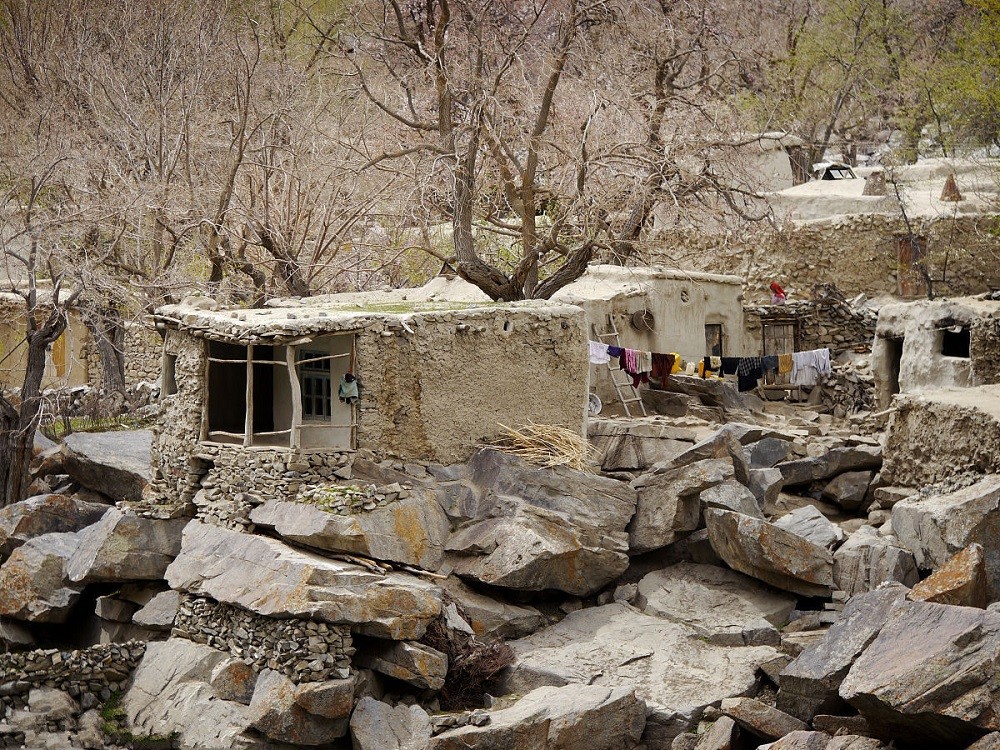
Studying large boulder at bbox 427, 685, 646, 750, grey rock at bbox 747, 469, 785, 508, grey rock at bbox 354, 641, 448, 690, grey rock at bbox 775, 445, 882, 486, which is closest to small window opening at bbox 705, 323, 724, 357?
grey rock at bbox 775, 445, 882, 486

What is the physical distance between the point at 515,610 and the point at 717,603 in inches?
94.0

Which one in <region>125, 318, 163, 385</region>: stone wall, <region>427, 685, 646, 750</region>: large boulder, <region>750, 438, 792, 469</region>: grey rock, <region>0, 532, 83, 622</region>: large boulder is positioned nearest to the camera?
<region>427, 685, 646, 750</region>: large boulder

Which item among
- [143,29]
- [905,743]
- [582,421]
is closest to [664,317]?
[582,421]

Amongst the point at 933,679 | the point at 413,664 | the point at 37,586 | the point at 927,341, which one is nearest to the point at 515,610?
the point at 413,664

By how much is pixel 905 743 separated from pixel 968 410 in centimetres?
593

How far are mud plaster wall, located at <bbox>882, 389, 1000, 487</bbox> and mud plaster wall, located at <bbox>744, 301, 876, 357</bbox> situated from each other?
1060 cm

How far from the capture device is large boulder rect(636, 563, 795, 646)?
14.1 metres

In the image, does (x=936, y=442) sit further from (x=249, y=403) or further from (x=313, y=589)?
(x=249, y=403)

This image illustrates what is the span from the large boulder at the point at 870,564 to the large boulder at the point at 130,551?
821cm

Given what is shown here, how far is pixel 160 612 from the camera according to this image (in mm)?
15461

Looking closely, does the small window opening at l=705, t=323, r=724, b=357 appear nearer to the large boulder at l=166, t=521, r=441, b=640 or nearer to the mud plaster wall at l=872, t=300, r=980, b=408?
the mud plaster wall at l=872, t=300, r=980, b=408

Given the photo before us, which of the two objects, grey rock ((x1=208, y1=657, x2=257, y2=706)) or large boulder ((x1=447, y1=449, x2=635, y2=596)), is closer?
grey rock ((x1=208, y1=657, x2=257, y2=706))

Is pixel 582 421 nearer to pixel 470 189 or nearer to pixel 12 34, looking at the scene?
pixel 470 189

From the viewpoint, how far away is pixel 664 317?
78.5ft
